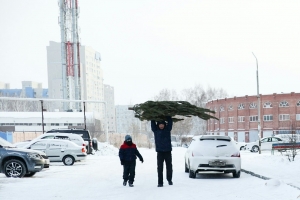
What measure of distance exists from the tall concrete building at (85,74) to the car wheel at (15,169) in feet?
290

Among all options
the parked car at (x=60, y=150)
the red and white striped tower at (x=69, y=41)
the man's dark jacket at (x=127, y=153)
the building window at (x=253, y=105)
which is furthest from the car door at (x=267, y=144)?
the building window at (x=253, y=105)

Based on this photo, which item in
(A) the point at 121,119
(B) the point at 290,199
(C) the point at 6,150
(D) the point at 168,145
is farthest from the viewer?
(A) the point at 121,119

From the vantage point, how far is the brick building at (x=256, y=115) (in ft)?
233

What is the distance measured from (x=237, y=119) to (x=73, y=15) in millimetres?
34665

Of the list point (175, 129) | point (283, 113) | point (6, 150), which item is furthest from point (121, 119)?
point (6, 150)

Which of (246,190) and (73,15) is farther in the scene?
(73,15)

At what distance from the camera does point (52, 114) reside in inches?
2876

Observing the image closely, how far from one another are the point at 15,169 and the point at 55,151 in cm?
808

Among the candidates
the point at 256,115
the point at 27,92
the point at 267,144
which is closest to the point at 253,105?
the point at 256,115

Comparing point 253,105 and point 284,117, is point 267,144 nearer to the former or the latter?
point 284,117

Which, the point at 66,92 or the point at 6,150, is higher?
the point at 66,92

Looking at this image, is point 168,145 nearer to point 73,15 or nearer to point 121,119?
point 73,15

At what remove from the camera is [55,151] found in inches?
947

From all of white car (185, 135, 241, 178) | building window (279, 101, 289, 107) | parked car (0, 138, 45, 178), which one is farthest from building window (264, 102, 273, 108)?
parked car (0, 138, 45, 178)
